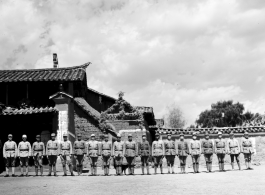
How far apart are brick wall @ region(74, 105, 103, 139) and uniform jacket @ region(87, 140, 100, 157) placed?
3.44 meters

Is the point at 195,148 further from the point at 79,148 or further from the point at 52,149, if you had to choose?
the point at 52,149

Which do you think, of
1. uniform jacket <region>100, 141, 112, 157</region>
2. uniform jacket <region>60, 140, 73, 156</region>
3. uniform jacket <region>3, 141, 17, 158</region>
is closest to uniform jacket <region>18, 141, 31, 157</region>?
uniform jacket <region>3, 141, 17, 158</region>

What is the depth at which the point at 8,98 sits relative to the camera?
695 inches

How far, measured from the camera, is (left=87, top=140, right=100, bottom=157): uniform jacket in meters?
13.8

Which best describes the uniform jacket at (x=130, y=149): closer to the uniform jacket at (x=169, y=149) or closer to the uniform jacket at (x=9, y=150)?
the uniform jacket at (x=169, y=149)

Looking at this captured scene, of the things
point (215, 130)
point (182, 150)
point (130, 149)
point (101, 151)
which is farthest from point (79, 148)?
point (215, 130)

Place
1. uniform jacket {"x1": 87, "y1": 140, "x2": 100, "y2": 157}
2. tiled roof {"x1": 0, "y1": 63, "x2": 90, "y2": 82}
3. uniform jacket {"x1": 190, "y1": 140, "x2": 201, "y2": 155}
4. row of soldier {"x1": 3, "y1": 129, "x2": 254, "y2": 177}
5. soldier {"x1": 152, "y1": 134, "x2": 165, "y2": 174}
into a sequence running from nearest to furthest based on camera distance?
row of soldier {"x1": 3, "y1": 129, "x2": 254, "y2": 177}, uniform jacket {"x1": 87, "y1": 140, "x2": 100, "y2": 157}, soldier {"x1": 152, "y1": 134, "x2": 165, "y2": 174}, uniform jacket {"x1": 190, "y1": 140, "x2": 201, "y2": 155}, tiled roof {"x1": 0, "y1": 63, "x2": 90, "y2": 82}

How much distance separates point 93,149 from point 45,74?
6279mm

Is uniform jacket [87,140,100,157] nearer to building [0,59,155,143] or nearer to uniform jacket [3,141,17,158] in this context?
building [0,59,155,143]

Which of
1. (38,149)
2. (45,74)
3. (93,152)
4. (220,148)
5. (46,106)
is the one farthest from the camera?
(45,74)

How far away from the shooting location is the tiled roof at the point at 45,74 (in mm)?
17297

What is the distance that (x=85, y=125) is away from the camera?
17500mm

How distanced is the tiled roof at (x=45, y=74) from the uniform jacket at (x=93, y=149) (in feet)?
14.0

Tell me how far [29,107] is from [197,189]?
438 inches
